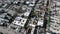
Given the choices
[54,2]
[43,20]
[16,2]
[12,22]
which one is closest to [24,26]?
[12,22]

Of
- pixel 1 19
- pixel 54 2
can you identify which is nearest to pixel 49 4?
pixel 54 2

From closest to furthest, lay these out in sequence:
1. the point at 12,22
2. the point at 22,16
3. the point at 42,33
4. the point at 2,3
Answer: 1. the point at 42,33
2. the point at 12,22
3. the point at 22,16
4. the point at 2,3

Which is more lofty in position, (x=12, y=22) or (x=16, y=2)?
(x=16, y=2)

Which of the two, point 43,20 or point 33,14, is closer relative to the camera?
point 43,20

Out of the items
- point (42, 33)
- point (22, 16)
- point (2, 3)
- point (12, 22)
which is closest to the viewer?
point (42, 33)

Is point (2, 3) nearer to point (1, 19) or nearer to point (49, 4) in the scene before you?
point (1, 19)

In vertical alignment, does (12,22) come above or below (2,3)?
below

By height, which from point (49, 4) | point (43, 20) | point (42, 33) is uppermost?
point (49, 4)

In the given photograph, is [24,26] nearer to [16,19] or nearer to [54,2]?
[16,19]

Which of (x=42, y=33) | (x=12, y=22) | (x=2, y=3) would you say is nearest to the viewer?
(x=42, y=33)
